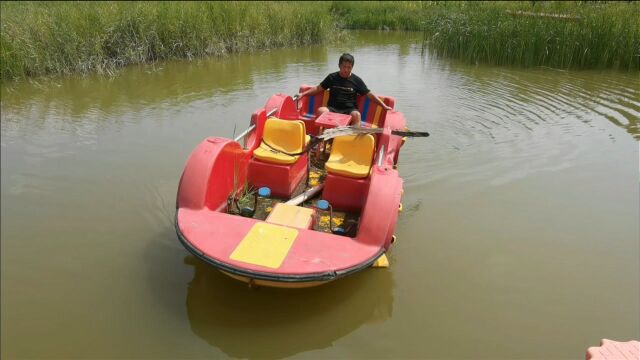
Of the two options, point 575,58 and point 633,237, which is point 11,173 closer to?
point 633,237

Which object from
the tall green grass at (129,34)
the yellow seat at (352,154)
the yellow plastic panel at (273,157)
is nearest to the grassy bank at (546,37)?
the tall green grass at (129,34)

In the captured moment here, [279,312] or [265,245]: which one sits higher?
[265,245]

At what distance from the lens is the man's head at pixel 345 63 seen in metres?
5.28

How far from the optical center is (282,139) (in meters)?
4.47

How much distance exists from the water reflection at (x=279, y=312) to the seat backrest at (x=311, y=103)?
10.5 feet

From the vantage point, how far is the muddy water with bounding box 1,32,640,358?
308 cm

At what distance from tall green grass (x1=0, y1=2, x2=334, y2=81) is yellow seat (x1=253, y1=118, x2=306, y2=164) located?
22.7 ft

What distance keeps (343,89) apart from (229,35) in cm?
774

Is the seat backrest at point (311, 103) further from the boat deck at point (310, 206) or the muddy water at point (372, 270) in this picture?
the boat deck at point (310, 206)

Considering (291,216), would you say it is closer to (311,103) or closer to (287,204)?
(287,204)

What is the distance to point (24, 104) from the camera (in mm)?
7836

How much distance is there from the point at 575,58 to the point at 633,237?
321 inches

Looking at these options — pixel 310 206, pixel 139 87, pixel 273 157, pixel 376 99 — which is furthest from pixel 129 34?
pixel 310 206

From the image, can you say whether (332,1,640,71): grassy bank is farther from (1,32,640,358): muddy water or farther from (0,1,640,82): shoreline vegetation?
(1,32,640,358): muddy water
